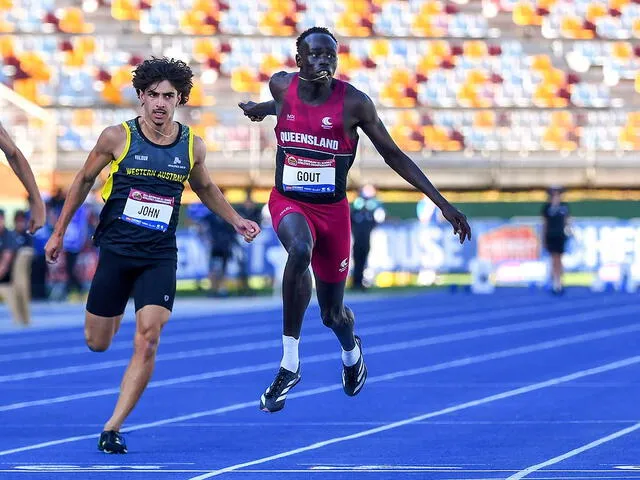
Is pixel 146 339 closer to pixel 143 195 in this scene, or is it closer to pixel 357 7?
pixel 143 195

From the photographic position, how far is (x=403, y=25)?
155ft

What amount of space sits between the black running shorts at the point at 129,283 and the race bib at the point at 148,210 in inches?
7.9

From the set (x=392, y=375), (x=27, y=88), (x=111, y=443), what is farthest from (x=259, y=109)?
(x=27, y=88)

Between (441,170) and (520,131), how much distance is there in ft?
9.70

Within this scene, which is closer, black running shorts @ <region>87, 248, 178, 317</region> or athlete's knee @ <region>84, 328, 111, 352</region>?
black running shorts @ <region>87, 248, 178, 317</region>

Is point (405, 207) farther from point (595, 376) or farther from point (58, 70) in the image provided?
point (595, 376)

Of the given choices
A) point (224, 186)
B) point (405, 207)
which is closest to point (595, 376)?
point (405, 207)

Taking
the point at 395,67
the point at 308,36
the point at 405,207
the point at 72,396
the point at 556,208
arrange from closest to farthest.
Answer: the point at 308,36, the point at 72,396, the point at 556,208, the point at 405,207, the point at 395,67

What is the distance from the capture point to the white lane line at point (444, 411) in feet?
26.0

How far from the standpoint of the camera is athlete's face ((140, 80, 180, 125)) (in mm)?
8570

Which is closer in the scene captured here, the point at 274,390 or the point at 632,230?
the point at 274,390

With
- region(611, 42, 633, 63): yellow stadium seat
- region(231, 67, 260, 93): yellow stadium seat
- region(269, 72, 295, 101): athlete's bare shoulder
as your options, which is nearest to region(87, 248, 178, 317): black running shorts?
region(269, 72, 295, 101): athlete's bare shoulder

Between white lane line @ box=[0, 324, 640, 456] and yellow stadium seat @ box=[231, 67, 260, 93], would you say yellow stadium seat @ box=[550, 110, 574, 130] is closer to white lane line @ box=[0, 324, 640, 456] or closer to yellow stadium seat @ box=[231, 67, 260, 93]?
yellow stadium seat @ box=[231, 67, 260, 93]

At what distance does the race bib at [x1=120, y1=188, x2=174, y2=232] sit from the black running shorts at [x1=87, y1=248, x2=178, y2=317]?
0.20 meters
